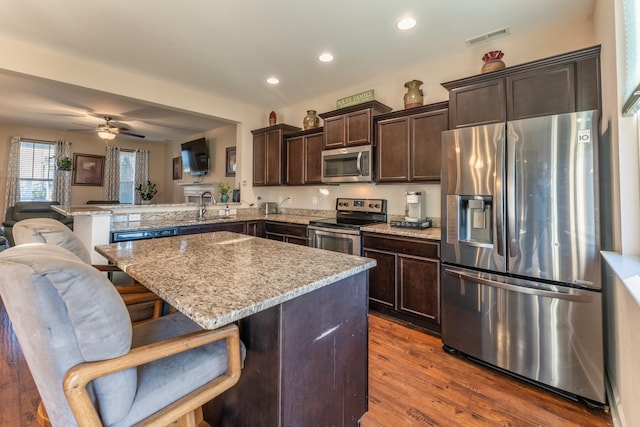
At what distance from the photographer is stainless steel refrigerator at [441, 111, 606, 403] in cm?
174

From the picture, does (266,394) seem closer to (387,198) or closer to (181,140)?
(387,198)

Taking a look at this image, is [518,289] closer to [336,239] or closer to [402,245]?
[402,245]

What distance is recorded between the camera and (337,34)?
2.67m

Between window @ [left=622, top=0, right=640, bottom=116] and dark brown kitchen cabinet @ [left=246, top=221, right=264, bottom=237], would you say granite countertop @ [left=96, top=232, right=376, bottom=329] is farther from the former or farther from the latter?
dark brown kitchen cabinet @ [left=246, top=221, right=264, bottom=237]

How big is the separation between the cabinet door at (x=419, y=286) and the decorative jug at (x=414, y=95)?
5.49ft

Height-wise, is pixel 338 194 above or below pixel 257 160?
below

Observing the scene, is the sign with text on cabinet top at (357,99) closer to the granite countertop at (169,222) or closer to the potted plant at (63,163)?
the granite countertop at (169,222)

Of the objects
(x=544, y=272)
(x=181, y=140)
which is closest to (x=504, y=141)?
(x=544, y=272)

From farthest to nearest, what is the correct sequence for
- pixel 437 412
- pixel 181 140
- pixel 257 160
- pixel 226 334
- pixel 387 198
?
pixel 181 140, pixel 257 160, pixel 387 198, pixel 437 412, pixel 226 334

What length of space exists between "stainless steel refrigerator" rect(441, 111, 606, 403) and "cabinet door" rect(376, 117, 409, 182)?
82 centimetres

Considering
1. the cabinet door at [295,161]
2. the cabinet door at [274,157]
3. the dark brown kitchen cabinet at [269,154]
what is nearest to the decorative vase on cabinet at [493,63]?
the cabinet door at [295,161]

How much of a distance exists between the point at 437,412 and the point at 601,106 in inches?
87.7

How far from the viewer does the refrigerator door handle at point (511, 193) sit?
6.44ft

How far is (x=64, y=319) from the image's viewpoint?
778 mm
